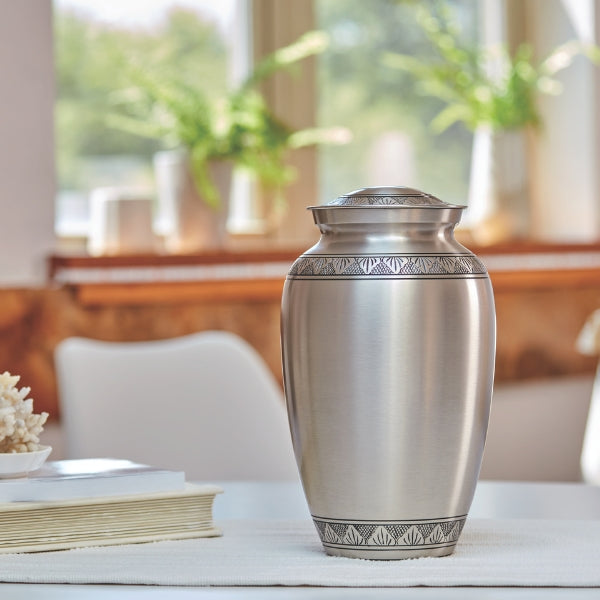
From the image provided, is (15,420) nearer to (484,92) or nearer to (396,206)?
(396,206)

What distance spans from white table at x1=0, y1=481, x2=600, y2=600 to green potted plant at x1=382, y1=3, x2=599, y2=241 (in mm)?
1738

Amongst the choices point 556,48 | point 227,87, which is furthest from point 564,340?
point 227,87

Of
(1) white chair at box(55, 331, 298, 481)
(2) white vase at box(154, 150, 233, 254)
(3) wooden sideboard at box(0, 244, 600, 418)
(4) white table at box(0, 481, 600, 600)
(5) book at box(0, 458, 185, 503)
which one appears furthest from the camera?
(2) white vase at box(154, 150, 233, 254)

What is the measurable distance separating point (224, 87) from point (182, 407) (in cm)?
128

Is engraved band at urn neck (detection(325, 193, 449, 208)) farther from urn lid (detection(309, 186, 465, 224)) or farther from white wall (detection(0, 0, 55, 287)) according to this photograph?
white wall (detection(0, 0, 55, 287))

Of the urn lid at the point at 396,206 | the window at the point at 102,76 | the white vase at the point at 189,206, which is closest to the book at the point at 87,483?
the urn lid at the point at 396,206

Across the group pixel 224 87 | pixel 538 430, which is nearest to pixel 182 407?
pixel 224 87

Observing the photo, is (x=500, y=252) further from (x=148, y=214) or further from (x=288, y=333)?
(x=288, y=333)

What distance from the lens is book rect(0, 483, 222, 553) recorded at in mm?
891

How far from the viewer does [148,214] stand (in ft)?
8.28

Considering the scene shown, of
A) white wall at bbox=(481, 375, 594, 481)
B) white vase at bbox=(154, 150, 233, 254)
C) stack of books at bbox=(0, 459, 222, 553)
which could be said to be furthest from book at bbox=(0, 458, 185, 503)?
white wall at bbox=(481, 375, 594, 481)

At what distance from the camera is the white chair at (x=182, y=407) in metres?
1.70

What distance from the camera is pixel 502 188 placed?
9.87ft

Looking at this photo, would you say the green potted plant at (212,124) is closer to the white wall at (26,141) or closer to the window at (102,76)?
the window at (102,76)
